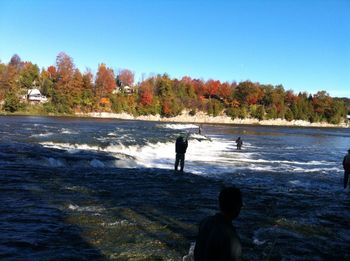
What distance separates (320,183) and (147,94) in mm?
132776

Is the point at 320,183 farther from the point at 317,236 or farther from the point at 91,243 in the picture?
the point at 91,243

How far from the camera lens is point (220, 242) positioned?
3832 mm

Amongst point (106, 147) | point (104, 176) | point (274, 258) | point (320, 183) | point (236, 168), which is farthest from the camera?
point (106, 147)

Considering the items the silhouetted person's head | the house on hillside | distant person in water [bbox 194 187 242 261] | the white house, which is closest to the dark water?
distant person in water [bbox 194 187 242 261]

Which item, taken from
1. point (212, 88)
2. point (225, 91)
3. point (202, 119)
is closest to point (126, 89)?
point (202, 119)

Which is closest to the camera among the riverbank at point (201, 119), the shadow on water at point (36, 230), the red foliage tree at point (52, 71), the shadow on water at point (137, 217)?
the shadow on water at point (36, 230)

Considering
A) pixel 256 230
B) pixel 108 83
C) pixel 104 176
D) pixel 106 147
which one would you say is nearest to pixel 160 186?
pixel 104 176

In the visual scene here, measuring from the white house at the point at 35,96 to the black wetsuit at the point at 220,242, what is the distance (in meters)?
128

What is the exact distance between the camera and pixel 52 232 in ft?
31.0

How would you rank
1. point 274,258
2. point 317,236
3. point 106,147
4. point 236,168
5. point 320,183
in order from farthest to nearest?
point 106,147, point 236,168, point 320,183, point 317,236, point 274,258

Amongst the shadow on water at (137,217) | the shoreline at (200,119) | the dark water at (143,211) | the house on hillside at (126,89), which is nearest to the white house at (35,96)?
the shoreline at (200,119)

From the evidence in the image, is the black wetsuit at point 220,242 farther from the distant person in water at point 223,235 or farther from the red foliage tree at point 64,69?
the red foliage tree at point 64,69

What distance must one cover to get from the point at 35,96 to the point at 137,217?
12523 cm

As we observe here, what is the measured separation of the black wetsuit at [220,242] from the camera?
3.81 meters
